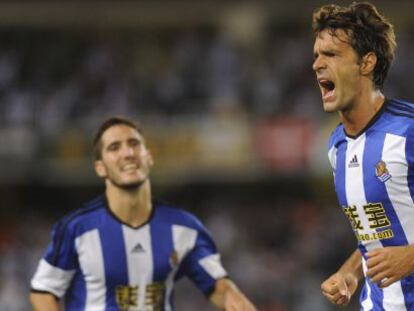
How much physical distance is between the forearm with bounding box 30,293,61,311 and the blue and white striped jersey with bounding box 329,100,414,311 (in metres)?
1.81

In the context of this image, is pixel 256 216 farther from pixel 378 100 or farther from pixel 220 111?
pixel 378 100

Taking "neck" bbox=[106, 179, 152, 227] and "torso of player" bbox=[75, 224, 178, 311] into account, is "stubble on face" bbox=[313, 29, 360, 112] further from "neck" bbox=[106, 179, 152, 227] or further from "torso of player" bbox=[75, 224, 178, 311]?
"torso of player" bbox=[75, 224, 178, 311]

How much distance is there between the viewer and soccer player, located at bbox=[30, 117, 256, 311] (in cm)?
538

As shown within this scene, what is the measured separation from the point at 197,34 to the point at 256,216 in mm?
4656

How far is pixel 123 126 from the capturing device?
5.58 m

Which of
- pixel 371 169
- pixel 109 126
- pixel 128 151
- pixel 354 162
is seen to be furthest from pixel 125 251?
pixel 371 169

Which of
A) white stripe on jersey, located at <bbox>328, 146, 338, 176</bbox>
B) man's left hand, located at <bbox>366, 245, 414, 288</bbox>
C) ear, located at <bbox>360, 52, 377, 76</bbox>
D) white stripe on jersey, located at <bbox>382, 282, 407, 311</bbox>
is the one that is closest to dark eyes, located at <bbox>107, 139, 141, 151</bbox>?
white stripe on jersey, located at <bbox>328, 146, 338, 176</bbox>

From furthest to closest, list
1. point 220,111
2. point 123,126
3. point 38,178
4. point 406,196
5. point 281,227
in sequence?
point 38,178, point 220,111, point 281,227, point 123,126, point 406,196

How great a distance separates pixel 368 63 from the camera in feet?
13.7

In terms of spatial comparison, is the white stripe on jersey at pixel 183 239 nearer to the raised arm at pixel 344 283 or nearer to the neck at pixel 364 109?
the raised arm at pixel 344 283

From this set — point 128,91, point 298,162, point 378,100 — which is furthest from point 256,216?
point 378,100

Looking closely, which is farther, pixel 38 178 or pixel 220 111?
pixel 38 178

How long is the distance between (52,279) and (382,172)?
6.84ft

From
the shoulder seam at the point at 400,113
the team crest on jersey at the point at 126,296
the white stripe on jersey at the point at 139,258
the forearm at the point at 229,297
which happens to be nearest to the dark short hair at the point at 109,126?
the white stripe on jersey at the point at 139,258
